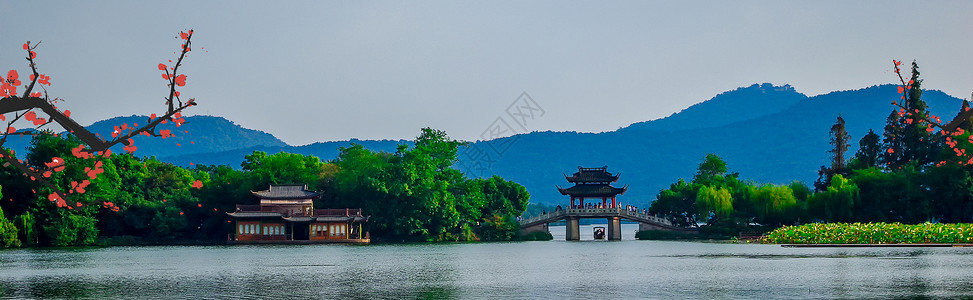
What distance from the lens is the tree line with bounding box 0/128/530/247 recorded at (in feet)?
206

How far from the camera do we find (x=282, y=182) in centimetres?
7412

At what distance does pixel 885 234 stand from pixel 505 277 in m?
29.8

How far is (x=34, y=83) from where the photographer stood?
276 inches

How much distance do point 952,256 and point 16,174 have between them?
52.6 meters

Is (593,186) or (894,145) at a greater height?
(894,145)

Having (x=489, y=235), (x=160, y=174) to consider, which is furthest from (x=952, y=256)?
(x=160, y=174)

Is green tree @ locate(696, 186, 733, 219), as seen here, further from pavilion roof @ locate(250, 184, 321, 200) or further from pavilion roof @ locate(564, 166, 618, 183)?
A: pavilion roof @ locate(250, 184, 321, 200)

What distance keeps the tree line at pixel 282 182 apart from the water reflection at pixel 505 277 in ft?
72.4

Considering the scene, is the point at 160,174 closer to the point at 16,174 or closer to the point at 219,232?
the point at 219,232

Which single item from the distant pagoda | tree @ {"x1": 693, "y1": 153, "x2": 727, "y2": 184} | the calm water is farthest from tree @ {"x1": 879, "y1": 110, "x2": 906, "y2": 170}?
the calm water

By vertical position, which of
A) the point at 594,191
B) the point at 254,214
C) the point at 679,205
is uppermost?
the point at 594,191

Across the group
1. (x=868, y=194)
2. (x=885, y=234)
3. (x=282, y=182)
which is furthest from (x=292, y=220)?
(x=868, y=194)

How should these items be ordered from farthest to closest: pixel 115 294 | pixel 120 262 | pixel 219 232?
pixel 219 232 < pixel 120 262 < pixel 115 294

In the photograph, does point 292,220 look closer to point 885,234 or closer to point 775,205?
point 775,205
